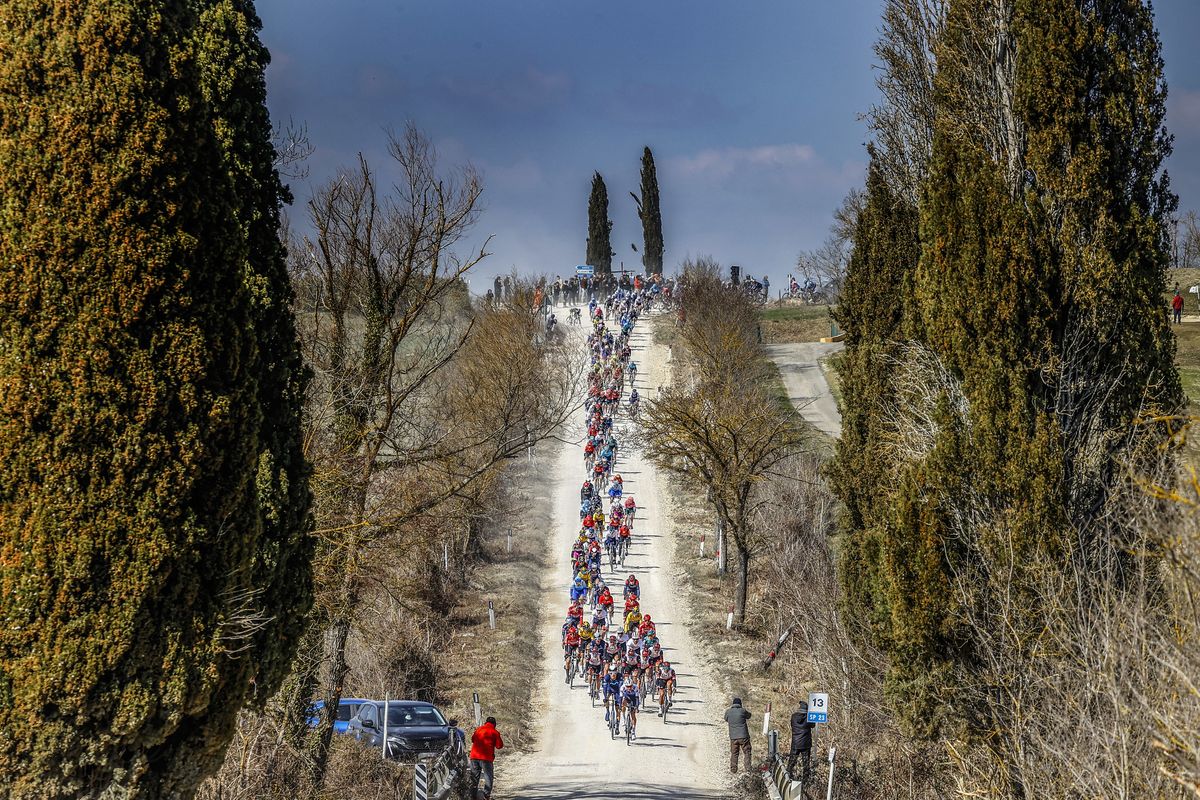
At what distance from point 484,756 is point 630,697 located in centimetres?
521

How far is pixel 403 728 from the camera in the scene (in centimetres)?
2114

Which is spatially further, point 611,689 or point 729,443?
point 729,443

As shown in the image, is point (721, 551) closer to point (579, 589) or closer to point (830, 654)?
point (579, 589)

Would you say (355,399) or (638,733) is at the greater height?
(355,399)

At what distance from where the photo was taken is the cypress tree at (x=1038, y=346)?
15492mm

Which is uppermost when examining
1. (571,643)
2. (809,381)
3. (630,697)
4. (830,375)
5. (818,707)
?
(830,375)

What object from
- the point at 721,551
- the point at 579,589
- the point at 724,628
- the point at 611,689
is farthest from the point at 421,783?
the point at 721,551

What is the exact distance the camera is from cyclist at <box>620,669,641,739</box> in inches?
894

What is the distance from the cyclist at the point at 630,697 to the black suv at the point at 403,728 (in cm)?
371

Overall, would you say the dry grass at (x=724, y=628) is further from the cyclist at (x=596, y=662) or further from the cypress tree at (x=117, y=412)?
the cypress tree at (x=117, y=412)

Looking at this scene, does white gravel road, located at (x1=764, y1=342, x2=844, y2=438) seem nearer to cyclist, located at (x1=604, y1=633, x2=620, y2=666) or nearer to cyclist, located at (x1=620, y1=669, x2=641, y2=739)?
cyclist, located at (x1=604, y1=633, x2=620, y2=666)

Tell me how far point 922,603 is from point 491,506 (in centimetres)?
2480

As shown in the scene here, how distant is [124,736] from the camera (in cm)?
918

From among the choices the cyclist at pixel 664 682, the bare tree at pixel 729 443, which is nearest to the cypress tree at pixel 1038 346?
the cyclist at pixel 664 682
